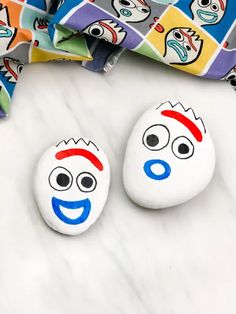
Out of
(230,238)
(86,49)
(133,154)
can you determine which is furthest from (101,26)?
(230,238)

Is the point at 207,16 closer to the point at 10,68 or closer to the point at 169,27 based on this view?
the point at 169,27

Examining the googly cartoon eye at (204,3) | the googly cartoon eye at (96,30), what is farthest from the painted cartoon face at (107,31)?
the googly cartoon eye at (204,3)

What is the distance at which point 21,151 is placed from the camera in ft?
1.83

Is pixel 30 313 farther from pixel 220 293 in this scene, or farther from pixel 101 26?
pixel 101 26

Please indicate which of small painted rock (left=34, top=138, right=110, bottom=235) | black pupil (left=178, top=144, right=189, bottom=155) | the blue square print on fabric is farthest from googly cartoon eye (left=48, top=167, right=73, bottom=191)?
the blue square print on fabric

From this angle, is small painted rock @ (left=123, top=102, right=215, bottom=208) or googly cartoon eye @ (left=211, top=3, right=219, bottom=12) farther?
googly cartoon eye @ (left=211, top=3, right=219, bottom=12)

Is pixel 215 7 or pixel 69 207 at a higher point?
pixel 215 7

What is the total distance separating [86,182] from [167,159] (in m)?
0.08

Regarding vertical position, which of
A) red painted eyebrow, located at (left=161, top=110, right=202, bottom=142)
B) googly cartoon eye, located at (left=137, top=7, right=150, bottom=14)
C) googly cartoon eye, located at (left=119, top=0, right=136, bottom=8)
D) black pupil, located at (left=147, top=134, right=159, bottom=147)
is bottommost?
black pupil, located at (left=147, top=134, right=159, bottom=147)

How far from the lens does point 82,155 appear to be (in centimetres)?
53

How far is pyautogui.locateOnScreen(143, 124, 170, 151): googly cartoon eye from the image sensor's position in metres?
0.53

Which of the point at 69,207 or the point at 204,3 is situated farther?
the point at 204,3

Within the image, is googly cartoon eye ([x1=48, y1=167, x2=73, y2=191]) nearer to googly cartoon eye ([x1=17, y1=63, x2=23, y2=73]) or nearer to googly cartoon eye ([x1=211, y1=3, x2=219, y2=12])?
googly cartoon eye ([x1=17, y1=63, x2=23, y2=73])

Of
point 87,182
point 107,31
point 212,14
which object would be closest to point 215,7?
point 212,14
